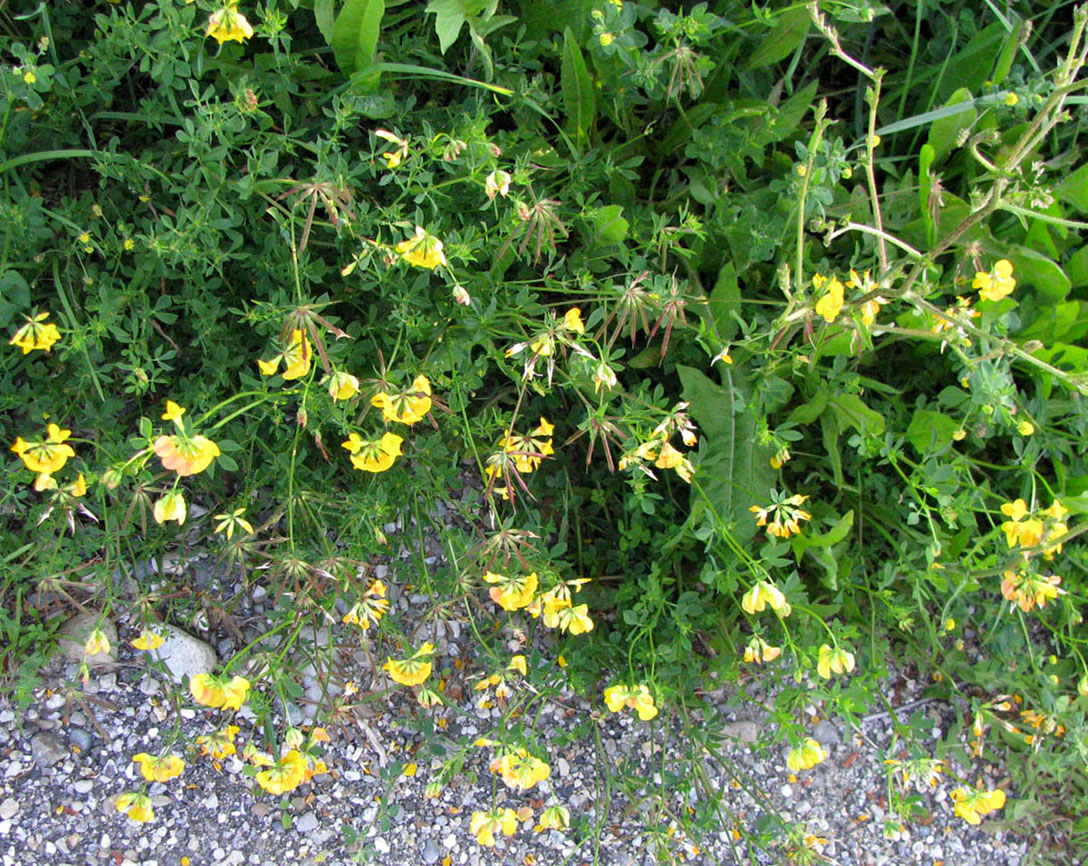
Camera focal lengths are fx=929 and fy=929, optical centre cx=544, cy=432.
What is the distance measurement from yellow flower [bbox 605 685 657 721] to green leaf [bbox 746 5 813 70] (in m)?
1.71

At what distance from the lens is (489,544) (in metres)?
1.93

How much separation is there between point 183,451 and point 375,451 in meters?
0.37

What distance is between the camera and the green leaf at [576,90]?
235 cm

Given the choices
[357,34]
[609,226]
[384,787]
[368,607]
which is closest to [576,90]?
[609,226]

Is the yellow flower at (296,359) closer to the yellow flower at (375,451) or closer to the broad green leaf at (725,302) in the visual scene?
the yellow flower at (375,451)

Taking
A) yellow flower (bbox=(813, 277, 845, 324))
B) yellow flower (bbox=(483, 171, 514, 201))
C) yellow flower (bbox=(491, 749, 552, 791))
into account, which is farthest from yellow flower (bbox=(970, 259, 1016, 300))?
yellow flower (bbox=(491, 749, 552, 791))

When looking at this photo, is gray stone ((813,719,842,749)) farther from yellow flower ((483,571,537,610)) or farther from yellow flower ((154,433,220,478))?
yellow flower ((154,433,220,478))

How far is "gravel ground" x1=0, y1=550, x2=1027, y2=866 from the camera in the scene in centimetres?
232

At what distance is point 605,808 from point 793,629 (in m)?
0.67

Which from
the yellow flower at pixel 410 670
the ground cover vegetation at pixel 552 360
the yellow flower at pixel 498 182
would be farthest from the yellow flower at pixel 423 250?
the yellow flower at pixel 410 670

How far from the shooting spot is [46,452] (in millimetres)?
1746

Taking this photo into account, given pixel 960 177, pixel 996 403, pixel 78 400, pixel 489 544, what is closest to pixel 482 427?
pixel 489 544

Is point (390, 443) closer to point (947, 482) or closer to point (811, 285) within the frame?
point (811, 285)

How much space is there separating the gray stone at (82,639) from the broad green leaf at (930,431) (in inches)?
83.3
